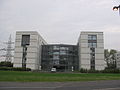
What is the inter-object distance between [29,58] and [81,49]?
23883 mm

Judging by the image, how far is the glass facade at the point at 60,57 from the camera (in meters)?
95.6

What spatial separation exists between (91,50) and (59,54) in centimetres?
1617

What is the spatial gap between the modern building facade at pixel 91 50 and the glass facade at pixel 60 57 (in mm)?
7852

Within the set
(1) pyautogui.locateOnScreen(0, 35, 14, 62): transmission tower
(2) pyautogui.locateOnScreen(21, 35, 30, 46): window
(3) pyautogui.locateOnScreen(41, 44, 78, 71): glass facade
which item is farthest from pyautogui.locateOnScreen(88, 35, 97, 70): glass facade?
(1) pyautogui.locateOnScreen(0, 35, 14, 62): transmission tower

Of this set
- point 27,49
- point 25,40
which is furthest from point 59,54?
point 25,40

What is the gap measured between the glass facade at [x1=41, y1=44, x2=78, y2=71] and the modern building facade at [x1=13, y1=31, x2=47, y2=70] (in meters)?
6.31

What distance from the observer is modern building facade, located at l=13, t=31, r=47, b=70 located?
89.1 meters

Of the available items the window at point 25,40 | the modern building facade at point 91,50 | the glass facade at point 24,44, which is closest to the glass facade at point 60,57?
the modern building facade at point 91,50

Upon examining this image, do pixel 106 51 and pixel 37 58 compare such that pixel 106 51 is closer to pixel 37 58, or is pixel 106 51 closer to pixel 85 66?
pixel 85 66

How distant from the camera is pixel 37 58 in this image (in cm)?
9275

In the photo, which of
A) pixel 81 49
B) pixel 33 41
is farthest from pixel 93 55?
pixel 33 41

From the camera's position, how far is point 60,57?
9631cm

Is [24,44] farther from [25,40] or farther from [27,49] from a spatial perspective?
[27,49]

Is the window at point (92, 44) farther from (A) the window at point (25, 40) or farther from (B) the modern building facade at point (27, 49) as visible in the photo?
(A) the window at point (25, 40)
